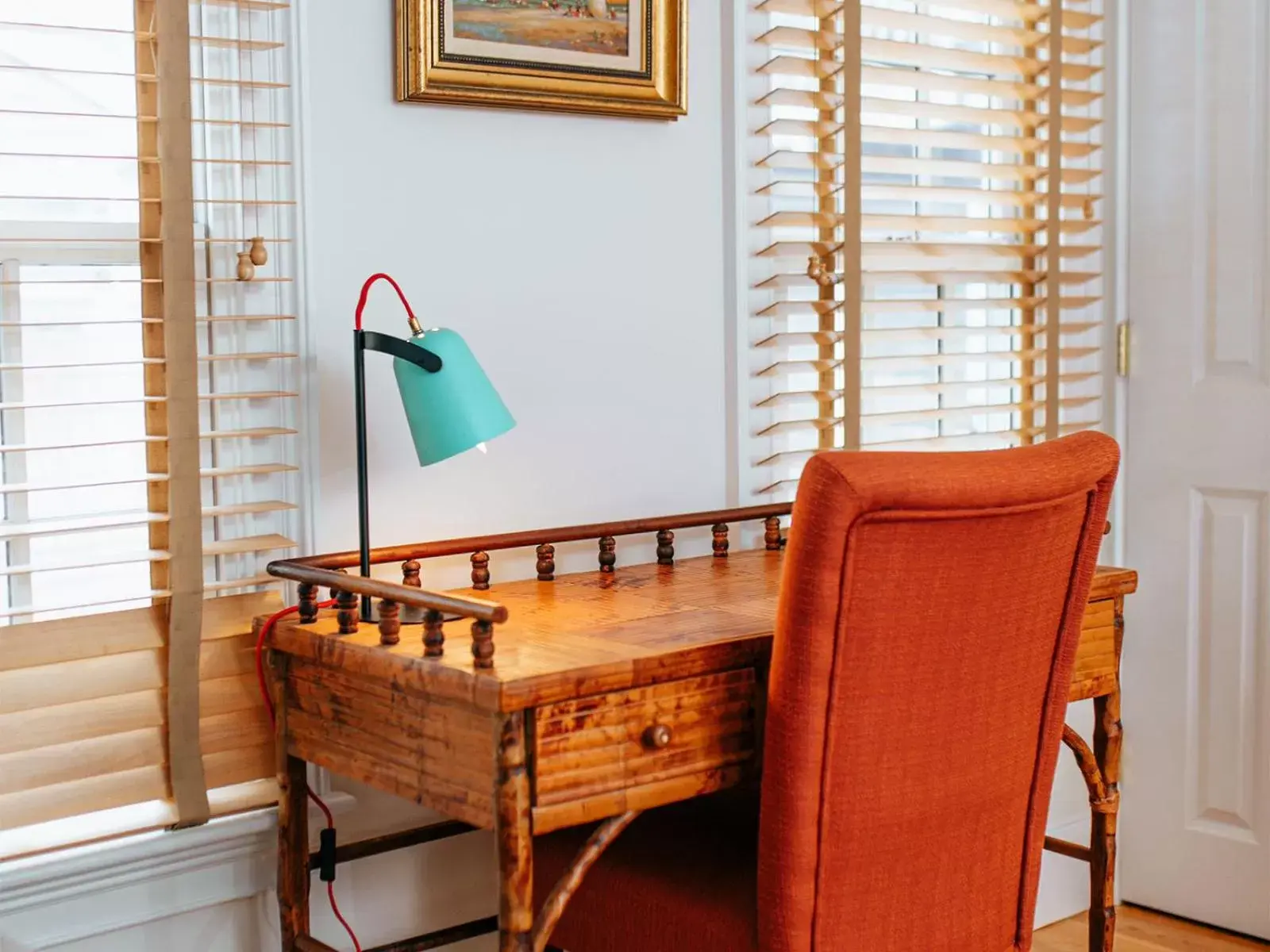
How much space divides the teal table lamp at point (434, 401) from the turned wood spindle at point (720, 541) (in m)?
0.61

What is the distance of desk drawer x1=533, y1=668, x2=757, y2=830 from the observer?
1.53 m

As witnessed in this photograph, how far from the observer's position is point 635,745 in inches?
63.1

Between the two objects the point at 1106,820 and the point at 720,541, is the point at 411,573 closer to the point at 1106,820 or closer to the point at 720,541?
the point at 720,541

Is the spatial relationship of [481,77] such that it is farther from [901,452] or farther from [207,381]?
[901,452]

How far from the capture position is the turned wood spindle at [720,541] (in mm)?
2363

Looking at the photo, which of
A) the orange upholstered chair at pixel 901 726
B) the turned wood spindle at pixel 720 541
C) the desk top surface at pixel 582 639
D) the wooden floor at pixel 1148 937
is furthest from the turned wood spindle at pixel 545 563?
the wooden floor at pixel 1148 937

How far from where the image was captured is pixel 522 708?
149 cm

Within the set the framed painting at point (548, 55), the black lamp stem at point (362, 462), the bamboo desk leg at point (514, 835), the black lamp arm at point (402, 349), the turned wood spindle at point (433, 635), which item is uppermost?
the framed painting at point (548, 55)

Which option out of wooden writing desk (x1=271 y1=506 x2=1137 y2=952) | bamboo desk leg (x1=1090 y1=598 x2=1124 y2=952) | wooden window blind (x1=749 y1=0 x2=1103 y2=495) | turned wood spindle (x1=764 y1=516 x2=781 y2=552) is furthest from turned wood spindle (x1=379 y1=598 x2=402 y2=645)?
bamboo desk leg (x1=1090 y1=598 x2=1124 y2=952)

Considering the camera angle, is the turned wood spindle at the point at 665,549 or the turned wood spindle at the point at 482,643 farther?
the turned wood spindle at the point at 665,549

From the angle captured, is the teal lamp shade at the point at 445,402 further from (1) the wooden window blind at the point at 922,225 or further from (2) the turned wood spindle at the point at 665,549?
(1) the wooden window blind at the point at 922,225

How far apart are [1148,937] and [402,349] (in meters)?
2.05

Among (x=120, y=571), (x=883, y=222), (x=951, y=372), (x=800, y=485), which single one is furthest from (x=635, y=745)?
(x=951, y=372)

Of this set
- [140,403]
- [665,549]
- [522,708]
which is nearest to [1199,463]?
[665,549]
